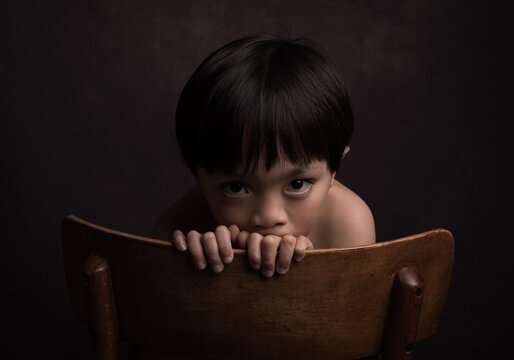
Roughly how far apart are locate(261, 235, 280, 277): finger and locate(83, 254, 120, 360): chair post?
206 mm

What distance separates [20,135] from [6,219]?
0.29 m

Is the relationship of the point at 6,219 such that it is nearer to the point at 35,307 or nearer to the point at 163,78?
the point at 35,307

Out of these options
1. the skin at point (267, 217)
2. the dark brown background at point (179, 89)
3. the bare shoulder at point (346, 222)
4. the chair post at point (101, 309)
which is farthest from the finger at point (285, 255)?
the dark brown background at point (179, 89)

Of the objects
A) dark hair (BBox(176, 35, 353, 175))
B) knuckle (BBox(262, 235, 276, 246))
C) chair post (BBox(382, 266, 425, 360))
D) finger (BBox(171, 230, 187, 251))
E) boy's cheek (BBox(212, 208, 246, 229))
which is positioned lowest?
chair post (BBox(382, 266, 425, 360))

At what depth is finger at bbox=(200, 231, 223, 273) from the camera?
77 centimetres

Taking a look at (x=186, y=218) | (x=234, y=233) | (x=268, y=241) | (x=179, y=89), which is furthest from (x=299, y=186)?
(x=179, y=89)

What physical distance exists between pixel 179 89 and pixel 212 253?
166 centimetres

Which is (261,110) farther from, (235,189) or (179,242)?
(179,242)

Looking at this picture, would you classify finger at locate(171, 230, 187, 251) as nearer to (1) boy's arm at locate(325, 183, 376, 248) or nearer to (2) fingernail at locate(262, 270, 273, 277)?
(2) fingernail at locate(262, 270, 273, 277)

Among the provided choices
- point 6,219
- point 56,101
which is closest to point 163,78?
point 56,101

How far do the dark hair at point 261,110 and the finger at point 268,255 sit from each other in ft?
0.80

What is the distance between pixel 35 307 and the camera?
80.9 inches

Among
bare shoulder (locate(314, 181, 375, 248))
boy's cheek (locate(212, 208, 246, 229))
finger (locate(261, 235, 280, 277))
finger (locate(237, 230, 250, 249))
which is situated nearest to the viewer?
finger (locate(261, 235, 280, 277))

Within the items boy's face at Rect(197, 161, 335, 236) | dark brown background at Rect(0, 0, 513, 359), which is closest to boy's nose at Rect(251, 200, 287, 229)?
boy's face at Rect(197, 161, 335, 236)
